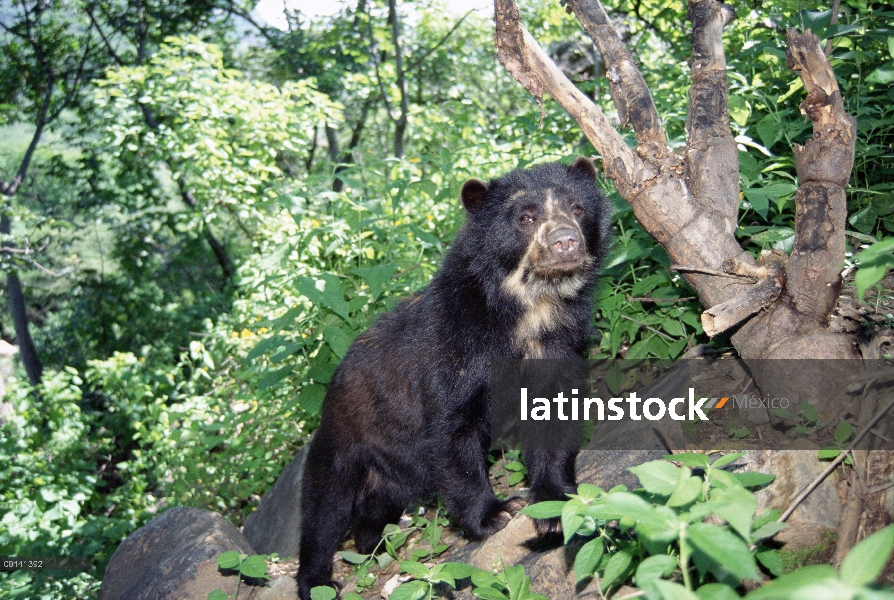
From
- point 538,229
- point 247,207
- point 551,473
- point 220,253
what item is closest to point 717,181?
point 538,229

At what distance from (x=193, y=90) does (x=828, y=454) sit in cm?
787

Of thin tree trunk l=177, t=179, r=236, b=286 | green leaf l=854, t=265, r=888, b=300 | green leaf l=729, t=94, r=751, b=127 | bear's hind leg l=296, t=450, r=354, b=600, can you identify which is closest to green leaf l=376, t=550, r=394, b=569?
bear's hind leg l=296, t=450, r=354, b=600

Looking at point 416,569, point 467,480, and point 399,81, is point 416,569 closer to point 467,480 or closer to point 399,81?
point 467,480

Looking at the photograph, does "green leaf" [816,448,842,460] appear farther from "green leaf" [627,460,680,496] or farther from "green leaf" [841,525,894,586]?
"green leaf" [841,525,894,586]

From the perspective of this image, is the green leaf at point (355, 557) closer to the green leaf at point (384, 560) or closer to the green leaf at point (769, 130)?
the green leaf at point (384, 560)

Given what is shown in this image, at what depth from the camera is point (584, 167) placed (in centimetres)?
394

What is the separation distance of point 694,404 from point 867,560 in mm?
2416

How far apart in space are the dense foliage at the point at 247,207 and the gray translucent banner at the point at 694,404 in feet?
1.19

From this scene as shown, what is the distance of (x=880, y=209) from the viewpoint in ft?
13.2

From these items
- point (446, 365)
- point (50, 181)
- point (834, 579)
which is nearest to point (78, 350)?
point (50, 181)

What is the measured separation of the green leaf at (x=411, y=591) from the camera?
2.67 meters

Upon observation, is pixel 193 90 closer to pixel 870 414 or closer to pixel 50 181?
pixel 50 181

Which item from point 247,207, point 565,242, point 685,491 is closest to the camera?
point 685,491

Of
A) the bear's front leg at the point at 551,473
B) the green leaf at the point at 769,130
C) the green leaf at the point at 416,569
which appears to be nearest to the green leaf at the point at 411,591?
the green leaf at the point at 416,569
